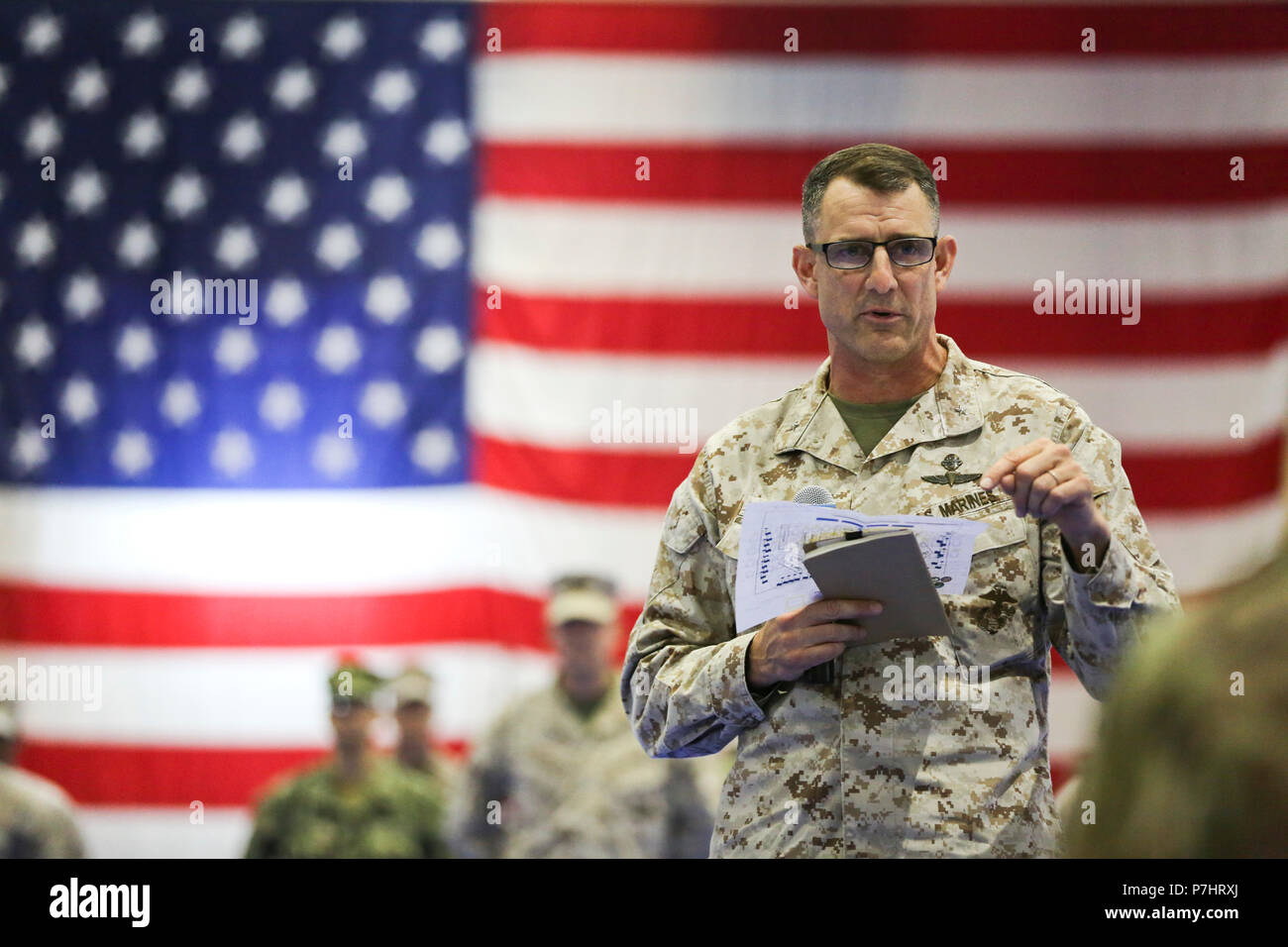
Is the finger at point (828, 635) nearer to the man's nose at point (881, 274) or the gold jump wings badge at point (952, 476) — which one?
the gold jump wings badge at point (952, 476)

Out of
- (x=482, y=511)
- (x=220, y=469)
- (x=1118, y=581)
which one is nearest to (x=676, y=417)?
(x=482, y=511)

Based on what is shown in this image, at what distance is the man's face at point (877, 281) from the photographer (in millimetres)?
2176

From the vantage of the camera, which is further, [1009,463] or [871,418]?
[871,418]

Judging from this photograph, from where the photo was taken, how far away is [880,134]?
371 cm

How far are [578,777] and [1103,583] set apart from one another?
200cm

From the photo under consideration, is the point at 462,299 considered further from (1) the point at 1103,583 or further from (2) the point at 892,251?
(1) the point at 1103,583

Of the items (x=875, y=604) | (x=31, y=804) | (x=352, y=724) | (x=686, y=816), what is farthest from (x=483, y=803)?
(x=875, y=604)

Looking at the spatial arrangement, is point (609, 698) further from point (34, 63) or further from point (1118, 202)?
point (34, 63)

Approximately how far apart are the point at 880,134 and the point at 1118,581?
2.12 metres

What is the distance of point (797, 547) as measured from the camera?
1981 mm

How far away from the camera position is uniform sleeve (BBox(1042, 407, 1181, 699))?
1868 mm

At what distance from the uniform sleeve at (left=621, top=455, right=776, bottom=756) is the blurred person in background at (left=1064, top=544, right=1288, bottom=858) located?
1.46 meters

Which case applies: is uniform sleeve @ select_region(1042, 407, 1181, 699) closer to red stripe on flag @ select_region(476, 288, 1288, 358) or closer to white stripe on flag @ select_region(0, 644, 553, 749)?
red stripe on flag @ select_region(476, 288, 1288, 358)

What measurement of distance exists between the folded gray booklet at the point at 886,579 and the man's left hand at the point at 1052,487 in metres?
0.14
